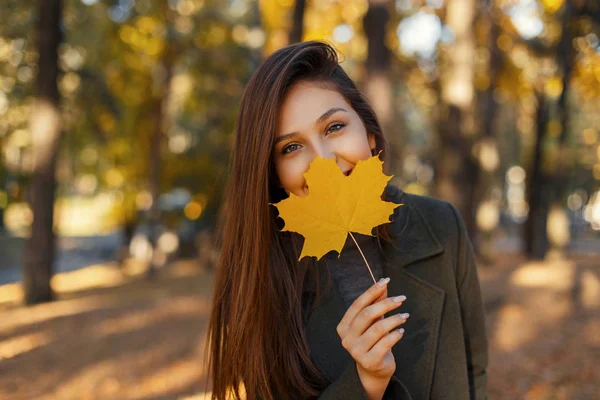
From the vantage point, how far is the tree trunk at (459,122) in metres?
7.84

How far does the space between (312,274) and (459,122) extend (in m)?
6.61

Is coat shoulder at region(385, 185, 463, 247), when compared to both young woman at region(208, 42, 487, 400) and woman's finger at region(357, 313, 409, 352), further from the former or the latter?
woman's finger at region(357, 313, 409, 352)

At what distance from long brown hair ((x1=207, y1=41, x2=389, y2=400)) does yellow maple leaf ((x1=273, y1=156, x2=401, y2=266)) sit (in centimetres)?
28

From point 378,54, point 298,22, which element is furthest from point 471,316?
point 298,22

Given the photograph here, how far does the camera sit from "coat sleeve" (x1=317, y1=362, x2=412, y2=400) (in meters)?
1.66

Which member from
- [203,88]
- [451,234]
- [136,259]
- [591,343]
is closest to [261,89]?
[451,234]

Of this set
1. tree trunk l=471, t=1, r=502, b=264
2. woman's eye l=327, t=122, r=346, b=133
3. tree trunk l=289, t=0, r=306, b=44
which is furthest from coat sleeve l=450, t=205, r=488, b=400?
tree trunk l=471, t=1, r=502, b=264

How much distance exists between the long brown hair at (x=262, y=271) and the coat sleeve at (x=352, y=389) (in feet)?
0.54

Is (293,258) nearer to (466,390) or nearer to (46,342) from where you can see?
(466,390)

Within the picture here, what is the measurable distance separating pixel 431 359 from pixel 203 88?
1496 cm

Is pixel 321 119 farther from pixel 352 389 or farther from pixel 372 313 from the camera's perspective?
pixel 352 389

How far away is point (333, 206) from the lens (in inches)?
63.7

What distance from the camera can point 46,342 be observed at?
7855 mm


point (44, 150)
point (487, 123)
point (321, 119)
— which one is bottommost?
point (321, 119)
